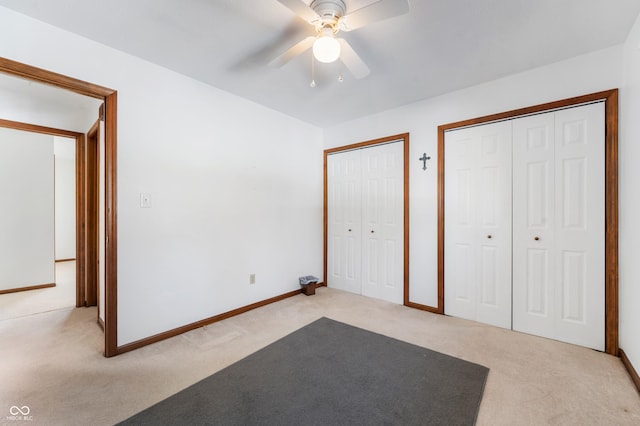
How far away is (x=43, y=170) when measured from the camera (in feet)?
13.5

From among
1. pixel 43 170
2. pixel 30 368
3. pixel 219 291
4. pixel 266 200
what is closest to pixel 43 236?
pixel 43 170

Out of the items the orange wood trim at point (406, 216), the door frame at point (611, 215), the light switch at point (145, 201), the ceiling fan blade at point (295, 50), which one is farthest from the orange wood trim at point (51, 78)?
the door frame at point (611, 215)

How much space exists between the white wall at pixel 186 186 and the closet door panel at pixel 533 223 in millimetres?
2619

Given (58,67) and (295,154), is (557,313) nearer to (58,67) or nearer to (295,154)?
(295,154)

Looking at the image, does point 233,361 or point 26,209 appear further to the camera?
point 26,209

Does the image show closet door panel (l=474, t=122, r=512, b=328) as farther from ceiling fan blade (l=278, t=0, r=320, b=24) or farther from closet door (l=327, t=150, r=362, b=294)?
ceiling fan blade (l=278, t=0, r=320, b=24)

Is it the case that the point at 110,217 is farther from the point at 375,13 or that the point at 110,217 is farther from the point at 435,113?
the point at 435,113

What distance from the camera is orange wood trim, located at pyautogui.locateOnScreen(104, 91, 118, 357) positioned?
225 centimetres

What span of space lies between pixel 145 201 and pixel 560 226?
12.4ft

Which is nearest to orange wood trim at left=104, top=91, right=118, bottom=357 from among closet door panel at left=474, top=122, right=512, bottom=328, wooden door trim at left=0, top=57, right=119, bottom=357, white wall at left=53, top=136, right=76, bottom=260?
wooden door trim at left=0, top=57, right=119, bottom=357

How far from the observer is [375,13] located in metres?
1.52

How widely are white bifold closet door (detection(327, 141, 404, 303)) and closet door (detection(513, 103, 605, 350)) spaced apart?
1.26 meters

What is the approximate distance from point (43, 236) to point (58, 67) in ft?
11.2

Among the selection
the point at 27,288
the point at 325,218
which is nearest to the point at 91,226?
the point at 27,288
